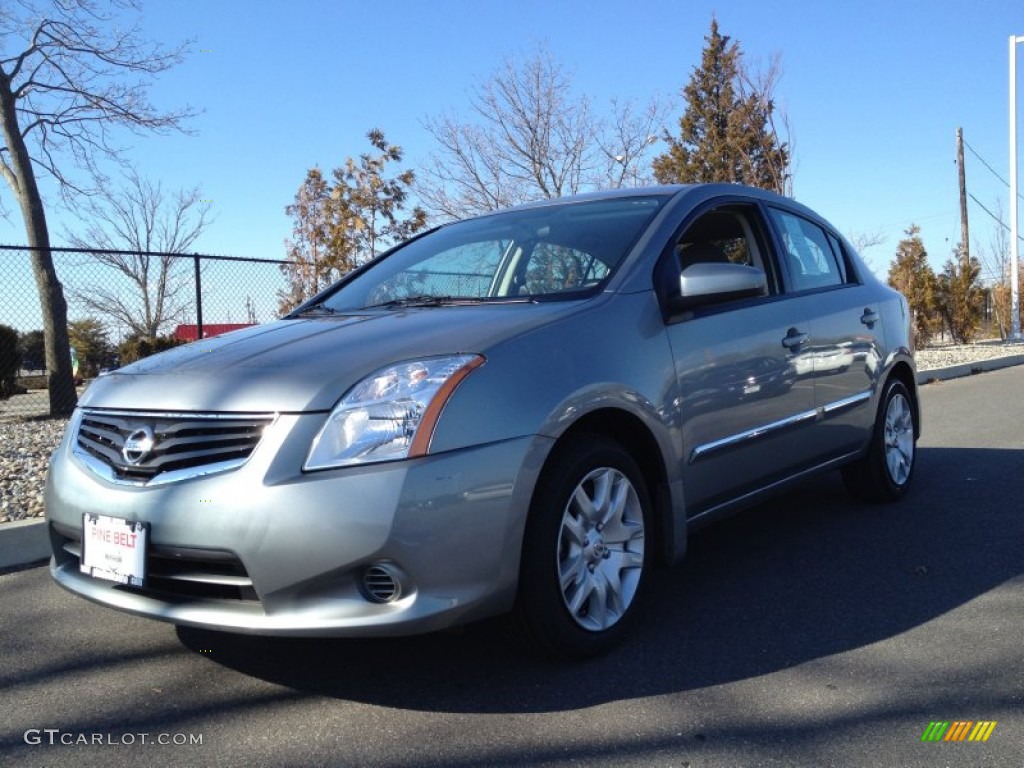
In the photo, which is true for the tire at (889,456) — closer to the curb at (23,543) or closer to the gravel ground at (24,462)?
the curb at (23,543)

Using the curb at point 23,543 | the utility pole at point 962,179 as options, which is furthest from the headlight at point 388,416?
the utility pole at point 962,179

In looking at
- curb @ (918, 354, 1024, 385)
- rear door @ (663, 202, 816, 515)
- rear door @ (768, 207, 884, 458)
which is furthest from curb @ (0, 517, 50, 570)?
curb @ (918, 354, 1024, 385)

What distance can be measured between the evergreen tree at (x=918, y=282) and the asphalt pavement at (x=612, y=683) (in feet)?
60.6

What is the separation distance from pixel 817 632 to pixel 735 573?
746mm

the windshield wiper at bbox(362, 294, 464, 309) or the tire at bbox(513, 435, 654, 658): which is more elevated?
the windshield wiper at bbox(362, 294, 464, 309)

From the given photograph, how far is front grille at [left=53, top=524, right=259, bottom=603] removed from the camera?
248 cm

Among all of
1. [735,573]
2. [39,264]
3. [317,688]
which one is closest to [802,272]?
[735,573]

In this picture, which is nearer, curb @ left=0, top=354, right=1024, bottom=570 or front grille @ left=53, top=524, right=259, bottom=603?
front grille @ left=53, top=524, right=259, bottom=603

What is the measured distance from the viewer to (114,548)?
8.73ft

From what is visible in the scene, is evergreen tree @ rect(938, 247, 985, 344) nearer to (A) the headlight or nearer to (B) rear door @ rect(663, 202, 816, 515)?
(B) rear door @ rect(663, 202, 816, 515)

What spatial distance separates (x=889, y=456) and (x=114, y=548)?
4015 millimetres

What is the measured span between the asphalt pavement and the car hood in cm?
91

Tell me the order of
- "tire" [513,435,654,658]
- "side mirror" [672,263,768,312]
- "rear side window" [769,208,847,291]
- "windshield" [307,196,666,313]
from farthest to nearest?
"rear side window" [769,208,847,291]
"windshield" [307,196,666,313]
"side mirror" [672,263,768,312]
"tire" [513,435,654,658]

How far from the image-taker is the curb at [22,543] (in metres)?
4.39
